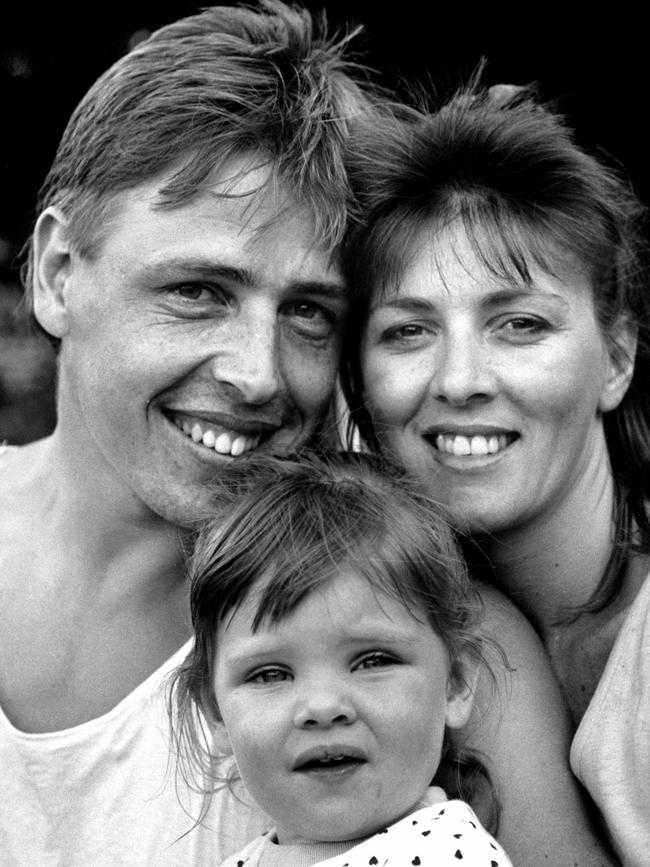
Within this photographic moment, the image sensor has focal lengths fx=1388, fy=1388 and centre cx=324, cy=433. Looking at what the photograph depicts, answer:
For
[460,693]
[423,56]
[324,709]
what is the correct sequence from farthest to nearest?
[423,56] → [460,693] → [324,709]

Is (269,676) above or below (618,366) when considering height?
below

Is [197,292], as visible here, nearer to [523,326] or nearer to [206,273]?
[206,273]

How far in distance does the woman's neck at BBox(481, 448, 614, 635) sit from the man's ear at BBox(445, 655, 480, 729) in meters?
0.45

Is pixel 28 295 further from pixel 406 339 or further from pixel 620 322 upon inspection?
pixel 620 322

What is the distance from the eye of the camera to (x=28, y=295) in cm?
347

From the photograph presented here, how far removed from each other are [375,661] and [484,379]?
642mm

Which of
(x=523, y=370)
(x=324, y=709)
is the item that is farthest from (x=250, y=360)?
(x=324, y=709)

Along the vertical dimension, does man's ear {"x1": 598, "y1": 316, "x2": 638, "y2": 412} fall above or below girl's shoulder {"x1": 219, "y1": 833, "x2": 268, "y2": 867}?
above

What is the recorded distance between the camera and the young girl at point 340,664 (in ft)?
7.04

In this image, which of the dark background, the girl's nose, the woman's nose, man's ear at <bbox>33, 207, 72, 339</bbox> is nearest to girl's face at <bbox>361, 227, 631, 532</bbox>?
the woman's nose

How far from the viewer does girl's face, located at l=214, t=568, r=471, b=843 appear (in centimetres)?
214

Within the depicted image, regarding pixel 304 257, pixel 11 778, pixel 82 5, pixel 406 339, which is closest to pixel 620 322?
pixel 406 339

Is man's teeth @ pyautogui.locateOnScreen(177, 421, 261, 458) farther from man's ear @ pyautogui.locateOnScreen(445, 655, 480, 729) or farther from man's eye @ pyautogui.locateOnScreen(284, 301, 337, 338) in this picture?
man's ear @ pyautogui.locateOnScreen(445, 655, 480, 729)

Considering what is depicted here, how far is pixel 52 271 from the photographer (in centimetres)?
309
